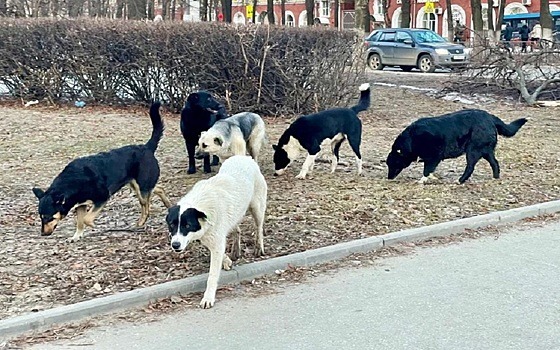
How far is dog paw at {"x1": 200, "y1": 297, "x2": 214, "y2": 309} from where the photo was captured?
18.0 feet

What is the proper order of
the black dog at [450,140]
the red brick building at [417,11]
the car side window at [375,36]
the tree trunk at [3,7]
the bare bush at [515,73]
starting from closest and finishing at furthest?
the black dog at [450,140]
the bare bush at [515,73]
the tree trunk at [3,7]
the car side window at [375,36]
the red brick building at [417,11]

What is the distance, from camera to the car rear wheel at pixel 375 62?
32275 millimetres

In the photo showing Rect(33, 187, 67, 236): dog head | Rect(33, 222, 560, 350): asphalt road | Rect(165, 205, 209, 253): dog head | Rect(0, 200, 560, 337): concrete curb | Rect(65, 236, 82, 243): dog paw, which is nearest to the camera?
Rect(33, 222, 560, 350): asphalt road

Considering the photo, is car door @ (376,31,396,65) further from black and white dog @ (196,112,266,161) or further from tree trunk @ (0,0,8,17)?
black and white dog @ (196,112,266,161)

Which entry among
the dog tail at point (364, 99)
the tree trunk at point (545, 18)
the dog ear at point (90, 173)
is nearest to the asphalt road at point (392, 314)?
the dog ear at point (90, 173)

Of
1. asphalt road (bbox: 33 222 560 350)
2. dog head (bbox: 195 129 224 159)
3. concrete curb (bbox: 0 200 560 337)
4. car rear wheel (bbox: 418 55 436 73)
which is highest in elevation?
car rear wheel (bbox: 418 55 436 73)

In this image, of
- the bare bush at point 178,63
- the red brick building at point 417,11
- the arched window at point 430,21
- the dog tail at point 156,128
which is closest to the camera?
the dog tail at point 156,128

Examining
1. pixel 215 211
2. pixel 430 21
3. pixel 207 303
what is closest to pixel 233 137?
pixel 215 211

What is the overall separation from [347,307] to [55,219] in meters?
2.82

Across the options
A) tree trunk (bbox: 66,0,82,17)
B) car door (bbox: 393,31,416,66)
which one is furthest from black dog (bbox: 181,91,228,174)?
tree trunk (bbox: 66,0,82,17)

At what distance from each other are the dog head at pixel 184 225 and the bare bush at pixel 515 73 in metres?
14.8

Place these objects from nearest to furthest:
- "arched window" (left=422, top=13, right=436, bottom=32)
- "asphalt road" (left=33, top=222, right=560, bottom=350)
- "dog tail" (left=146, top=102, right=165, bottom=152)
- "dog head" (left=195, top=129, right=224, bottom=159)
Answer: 1. "asphalt road" (left=33, top=222, right=560, bottom=350)
2. "dog tail" (left=146, top=102, right=165, bottom=152)
3. "dog head" (left=195, top=129, right=224, bottom=159)
4. "arched window" (left=422, top=13, right=436, bottom=32)

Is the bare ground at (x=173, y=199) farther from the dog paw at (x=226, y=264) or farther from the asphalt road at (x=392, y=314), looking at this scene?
the asphalt road at (x=392, y=314)

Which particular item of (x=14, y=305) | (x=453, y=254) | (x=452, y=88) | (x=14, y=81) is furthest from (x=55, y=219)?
(x=452, y=88)
